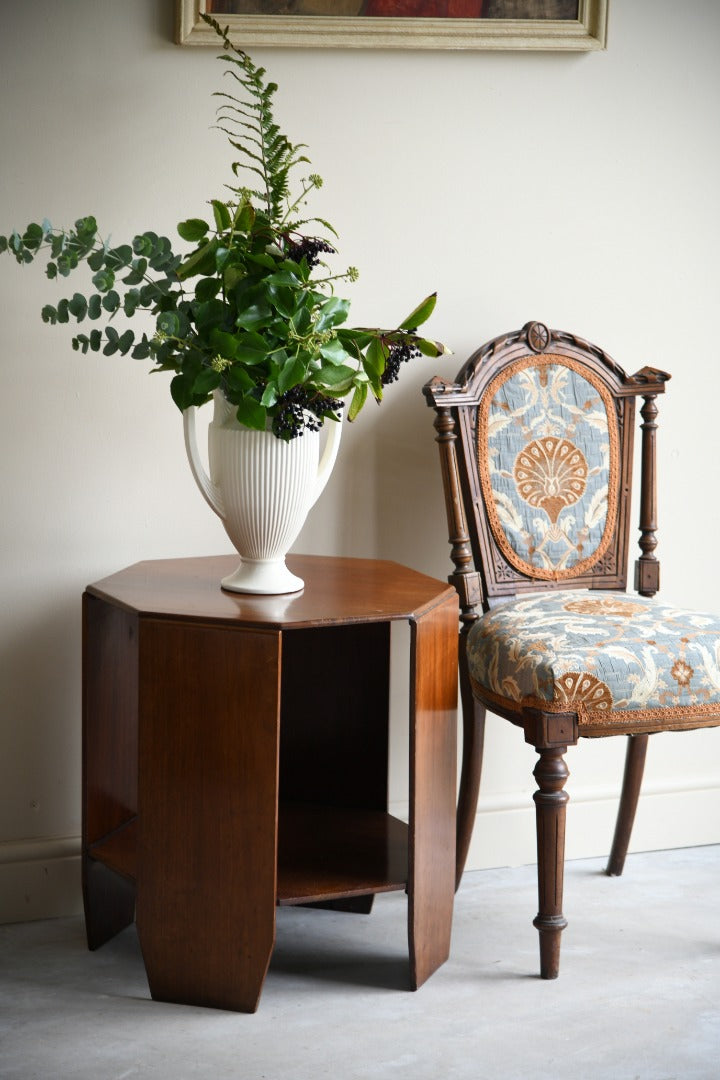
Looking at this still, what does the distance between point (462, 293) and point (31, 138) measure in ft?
2.74

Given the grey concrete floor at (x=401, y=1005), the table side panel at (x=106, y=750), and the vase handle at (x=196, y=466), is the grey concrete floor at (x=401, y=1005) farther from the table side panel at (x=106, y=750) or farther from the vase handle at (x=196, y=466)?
the vase handle at (x=196, y=466)

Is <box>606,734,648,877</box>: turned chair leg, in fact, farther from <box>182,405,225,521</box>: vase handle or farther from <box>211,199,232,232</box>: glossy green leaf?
<box>211,199,232,232</box>: glossy green leaf

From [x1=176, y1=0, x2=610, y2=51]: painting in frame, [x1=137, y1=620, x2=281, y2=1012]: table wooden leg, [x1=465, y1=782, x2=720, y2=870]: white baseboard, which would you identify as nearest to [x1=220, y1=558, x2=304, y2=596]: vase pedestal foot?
[x1=137, y1=620, x2=281, y2=1012]: table wooden leg

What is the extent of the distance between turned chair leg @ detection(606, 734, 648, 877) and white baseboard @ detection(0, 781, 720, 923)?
11cm

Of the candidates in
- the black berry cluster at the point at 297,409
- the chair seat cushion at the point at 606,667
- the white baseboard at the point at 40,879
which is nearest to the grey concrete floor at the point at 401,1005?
the white baseboard at the point at 40,879

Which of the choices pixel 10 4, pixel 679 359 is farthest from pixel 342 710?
pixel 10 4

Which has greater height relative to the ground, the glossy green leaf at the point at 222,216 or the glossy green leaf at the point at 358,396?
the glossy green leaf at the point at 222,216

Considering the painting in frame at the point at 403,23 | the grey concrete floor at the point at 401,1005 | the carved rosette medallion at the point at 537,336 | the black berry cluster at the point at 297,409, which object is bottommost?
the grey concrete floor at the point at 401,1005

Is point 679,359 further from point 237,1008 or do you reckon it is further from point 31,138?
point 237,1008

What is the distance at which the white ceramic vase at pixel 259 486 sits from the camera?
5.48 feet

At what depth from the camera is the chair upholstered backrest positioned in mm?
2035

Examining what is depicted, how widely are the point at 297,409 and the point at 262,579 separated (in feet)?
0.94

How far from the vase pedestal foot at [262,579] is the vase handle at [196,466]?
9 centimetres

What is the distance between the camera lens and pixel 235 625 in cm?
155
